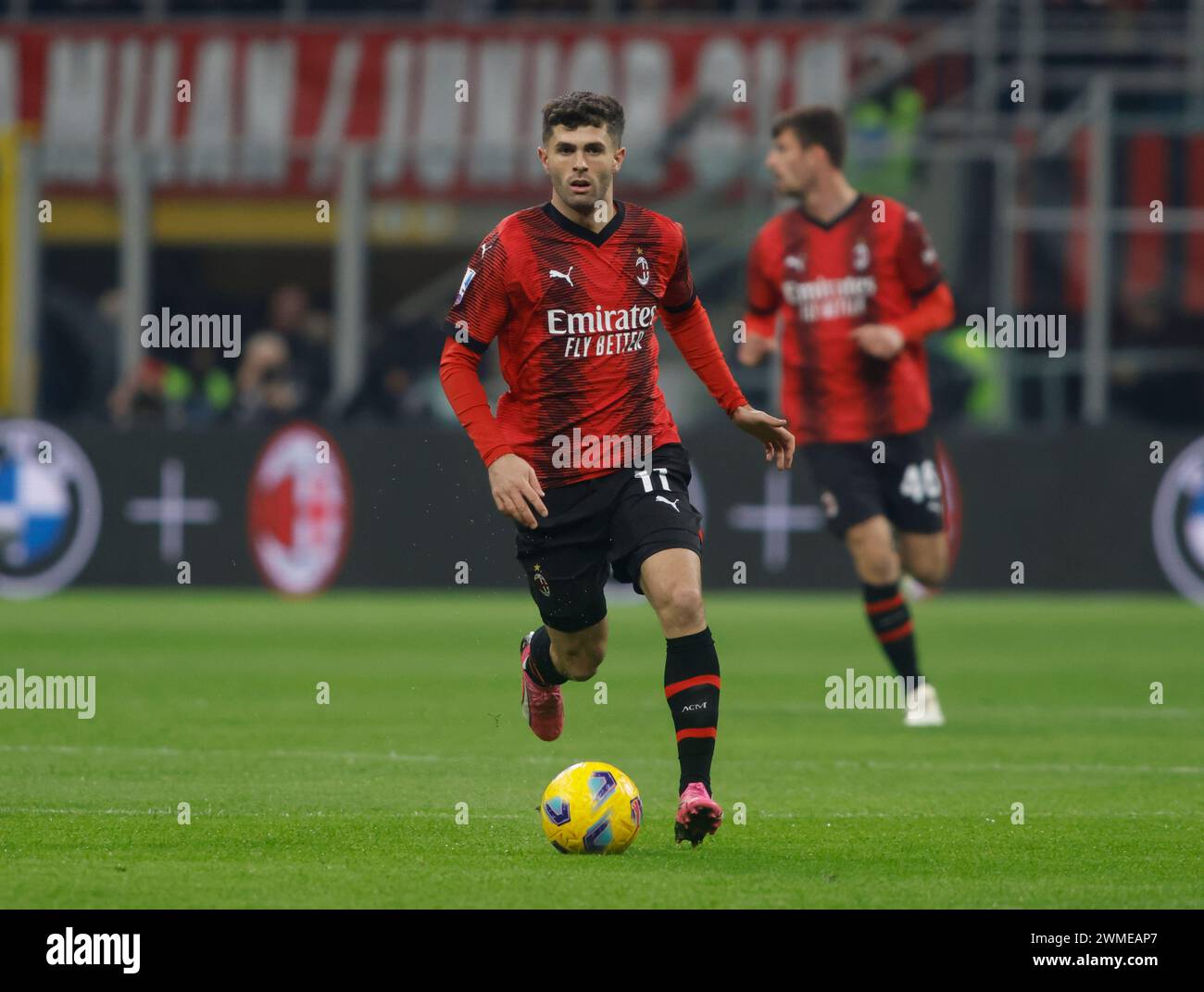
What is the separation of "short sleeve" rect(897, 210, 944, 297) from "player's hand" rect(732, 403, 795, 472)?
3.65 metres

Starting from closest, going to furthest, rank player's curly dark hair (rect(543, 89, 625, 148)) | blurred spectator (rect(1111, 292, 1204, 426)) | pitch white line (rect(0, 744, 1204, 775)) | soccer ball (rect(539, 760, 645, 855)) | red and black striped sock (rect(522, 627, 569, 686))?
soccer ball (rect(539, 760, 645, 855))
player's curly dark hair (rect(543, 89, 625, 148))
red and black striped sock (rect(522, 627, 569, 686))
pitch white line (rect(0, 744, 1204, 775))
blurred spectator (rect(1111, 292, 1204, 426))

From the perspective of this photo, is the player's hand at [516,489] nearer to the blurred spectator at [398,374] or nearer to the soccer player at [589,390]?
the soccer player at [589,390]

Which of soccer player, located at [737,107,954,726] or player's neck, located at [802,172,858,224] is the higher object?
player's neck, located at [802,172,858,224]

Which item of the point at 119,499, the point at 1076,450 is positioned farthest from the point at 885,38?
the point at 119,499

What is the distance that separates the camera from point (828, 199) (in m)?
10.8

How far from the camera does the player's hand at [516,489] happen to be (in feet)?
21.7

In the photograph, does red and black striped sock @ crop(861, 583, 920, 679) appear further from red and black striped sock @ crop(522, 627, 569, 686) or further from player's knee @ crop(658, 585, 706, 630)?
player's knee @ crop(658, 585, 706, 630)

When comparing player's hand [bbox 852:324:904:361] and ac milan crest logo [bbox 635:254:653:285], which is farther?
player's hand [bbox 852:324:904:361]

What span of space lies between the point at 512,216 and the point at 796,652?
6.66 meters

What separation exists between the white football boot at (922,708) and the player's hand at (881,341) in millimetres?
1430

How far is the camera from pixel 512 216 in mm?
7094

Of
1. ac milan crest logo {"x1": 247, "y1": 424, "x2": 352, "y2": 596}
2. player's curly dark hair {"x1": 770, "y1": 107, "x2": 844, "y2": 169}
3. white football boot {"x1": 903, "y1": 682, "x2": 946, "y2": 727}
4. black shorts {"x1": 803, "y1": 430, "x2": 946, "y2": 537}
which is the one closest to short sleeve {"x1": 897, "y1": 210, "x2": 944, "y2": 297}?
player's curly dark hair {"x1": 770, "y1": 107, "x2": 844, "y2": 169}

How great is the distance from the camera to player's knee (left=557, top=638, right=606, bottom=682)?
7.40 metres

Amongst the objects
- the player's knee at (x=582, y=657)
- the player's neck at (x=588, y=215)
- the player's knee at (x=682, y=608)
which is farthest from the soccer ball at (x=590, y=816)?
the player's neck at (x=588, y=215)
